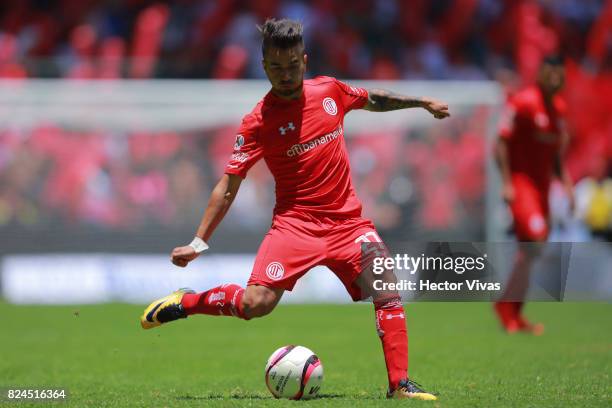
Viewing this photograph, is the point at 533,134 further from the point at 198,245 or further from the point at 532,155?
the point at 198,245

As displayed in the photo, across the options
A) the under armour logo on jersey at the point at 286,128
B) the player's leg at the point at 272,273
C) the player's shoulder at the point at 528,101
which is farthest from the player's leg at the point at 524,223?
the under armour logo on jersey at the point at 286,128

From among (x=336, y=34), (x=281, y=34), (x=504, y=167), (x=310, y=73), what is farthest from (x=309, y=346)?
(x=336, y=34)

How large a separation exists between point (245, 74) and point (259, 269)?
15.5 metres

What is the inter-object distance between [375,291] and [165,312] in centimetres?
148

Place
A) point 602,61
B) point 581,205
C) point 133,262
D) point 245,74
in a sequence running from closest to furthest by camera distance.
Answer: point 133,262 → point 581,205 → point 245,74 → point 602,61

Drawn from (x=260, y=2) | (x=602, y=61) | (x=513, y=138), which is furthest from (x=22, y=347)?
(x=602, y=61)

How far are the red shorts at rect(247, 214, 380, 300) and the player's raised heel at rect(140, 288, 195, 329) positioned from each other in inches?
24.8

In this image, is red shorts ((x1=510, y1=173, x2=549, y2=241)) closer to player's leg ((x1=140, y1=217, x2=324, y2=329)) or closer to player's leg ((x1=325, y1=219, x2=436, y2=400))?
player's leg ((x1=325, y1=219, x2=436, y2=400))

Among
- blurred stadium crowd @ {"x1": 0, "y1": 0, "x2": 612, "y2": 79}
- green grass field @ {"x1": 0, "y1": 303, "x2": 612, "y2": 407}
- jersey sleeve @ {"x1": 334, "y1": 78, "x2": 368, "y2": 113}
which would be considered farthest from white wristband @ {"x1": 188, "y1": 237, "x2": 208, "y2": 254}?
blurred stadium crowd @ {"x1": 0, "y1": 0, "x2": 612, "y2": 79}

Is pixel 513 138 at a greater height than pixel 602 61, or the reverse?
pixel 602 61

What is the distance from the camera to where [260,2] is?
23.2 m

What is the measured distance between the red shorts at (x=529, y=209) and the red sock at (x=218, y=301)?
5.77m

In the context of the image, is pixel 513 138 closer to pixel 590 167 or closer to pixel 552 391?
pixel 552 391

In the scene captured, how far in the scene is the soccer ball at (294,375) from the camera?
22.5 ft
